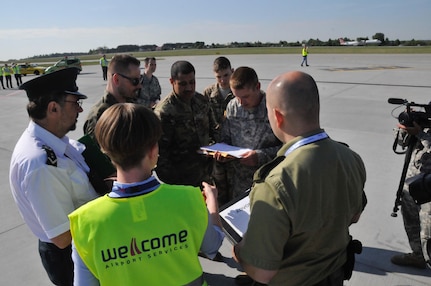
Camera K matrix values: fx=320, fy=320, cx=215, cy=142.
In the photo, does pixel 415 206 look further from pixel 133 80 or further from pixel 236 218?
pixel 133 80

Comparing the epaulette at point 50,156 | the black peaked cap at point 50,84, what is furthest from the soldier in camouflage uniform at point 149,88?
the epaulette at point 50,156

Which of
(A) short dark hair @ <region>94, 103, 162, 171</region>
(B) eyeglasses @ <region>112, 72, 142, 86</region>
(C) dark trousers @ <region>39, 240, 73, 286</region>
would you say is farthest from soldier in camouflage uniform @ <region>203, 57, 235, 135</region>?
(A) short dark hair @ <region>94, 103, 162, 171</region>

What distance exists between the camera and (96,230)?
116cm

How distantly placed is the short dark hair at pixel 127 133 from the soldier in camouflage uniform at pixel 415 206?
7.86ft

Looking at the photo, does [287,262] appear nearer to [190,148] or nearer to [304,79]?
[304,79]

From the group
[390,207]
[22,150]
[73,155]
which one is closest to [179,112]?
[73,155]

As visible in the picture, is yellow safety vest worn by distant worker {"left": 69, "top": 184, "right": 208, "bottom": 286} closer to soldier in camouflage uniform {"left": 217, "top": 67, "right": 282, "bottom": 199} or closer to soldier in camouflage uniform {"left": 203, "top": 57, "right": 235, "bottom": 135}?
soldier in camouflage uniform {"left": 217, "top": 67, "right": 282, "bottom": 199}

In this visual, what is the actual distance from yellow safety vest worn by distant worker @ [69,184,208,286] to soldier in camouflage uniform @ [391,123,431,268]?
223 centimetres

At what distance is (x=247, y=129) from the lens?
10.3 feet

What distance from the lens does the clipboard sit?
5.47 feet

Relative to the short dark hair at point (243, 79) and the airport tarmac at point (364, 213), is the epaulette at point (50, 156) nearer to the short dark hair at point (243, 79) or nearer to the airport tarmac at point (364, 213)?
the short dark hair at point (243, 79)

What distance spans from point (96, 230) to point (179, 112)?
6.90ft

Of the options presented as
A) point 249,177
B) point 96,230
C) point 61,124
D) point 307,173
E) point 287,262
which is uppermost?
point 61,124

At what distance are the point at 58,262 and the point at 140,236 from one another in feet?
3.79
